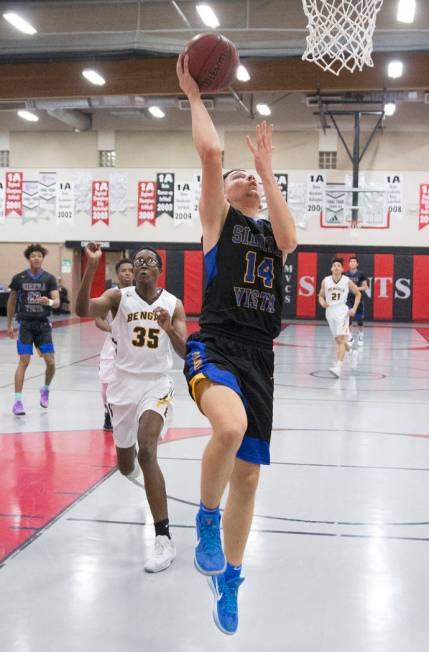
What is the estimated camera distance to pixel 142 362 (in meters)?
4.82

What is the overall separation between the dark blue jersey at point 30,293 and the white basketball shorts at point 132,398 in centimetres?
411

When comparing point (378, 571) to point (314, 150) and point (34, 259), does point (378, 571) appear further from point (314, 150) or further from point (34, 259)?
point (314, 150)

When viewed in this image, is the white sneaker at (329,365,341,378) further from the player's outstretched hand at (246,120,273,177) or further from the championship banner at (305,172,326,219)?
the championship banner at (305,172,326,219)

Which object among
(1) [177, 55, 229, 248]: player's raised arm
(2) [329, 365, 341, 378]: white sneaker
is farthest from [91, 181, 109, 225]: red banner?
(1) [177, 55, 229, 248]: player's raised arm

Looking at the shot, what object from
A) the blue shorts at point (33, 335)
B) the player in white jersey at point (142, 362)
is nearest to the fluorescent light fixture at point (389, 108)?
the blue shorts at point (33, 335)

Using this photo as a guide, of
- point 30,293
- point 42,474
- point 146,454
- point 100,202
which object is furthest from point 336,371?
point 100,202

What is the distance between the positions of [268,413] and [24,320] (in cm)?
584

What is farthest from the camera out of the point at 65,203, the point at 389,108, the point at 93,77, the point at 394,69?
the point at 65,203

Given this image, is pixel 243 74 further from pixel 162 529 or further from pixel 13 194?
pixel 13 194

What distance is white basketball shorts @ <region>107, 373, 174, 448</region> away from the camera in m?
4.65

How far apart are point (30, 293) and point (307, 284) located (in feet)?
62.5

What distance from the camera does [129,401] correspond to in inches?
185

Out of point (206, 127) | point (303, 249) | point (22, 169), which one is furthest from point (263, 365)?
point (22, 169)

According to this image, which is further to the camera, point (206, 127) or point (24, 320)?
point (24, 320)
